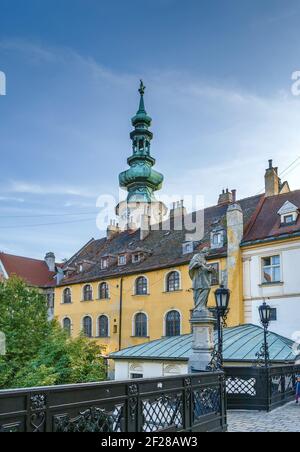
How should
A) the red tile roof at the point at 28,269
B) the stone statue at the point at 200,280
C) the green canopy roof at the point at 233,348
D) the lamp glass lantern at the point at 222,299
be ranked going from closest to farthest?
the lamp glass lantern at the point at 222,299, the stone statue at the point at 200,280, the green canopy roof at the point at 233,348, the red tile roof at the point at 28,269

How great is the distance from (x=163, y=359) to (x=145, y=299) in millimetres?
10440

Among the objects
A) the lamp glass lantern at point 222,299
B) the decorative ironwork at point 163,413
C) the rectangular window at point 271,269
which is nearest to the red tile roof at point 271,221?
the rectangular window at point 271,269

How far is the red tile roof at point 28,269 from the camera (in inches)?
1955

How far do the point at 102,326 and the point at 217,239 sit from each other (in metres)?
12.3

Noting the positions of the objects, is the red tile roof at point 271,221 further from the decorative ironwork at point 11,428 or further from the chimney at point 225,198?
the decorative ironwork at point 11,428

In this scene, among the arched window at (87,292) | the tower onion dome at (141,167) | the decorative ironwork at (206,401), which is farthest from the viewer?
the tower onion dome at (141,167)

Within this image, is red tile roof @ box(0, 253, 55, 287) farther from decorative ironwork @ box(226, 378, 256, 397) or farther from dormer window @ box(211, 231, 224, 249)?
decorative ironwork @ box(226, 378, 256, 397)

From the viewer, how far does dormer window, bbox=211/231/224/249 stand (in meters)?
29.5

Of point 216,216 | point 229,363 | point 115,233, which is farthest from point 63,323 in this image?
point 229,363

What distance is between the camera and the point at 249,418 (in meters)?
10.7

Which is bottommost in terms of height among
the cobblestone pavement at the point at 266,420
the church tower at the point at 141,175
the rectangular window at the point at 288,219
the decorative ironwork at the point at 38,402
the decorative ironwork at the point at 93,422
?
the cobblestone pavement at the point at 266,420

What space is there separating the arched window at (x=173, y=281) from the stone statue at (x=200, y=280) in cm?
1782

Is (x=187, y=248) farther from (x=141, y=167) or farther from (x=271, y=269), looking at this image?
(x=141, y=167)
